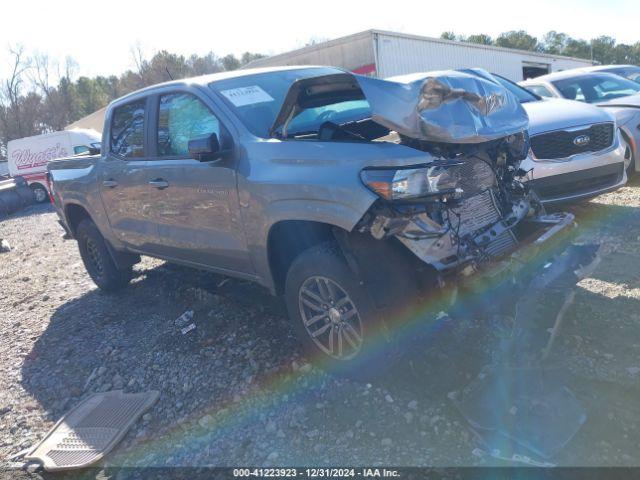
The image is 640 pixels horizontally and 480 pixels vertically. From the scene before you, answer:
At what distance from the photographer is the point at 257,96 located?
12.7ft

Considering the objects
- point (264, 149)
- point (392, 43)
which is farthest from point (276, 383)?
point (392, 43)

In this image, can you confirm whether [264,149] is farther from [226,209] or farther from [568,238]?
[568,238]

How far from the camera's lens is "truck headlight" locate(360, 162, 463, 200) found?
270 centimetres

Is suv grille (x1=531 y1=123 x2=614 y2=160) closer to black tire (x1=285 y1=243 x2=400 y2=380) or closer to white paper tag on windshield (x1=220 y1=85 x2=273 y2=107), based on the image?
white paper tag on windshield (x1=220 y1=85 x2=273 y2=107)

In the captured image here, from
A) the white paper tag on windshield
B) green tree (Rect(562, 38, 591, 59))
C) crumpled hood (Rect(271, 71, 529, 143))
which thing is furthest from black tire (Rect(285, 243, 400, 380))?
green tree (Rect(562, 38, 591, 59))

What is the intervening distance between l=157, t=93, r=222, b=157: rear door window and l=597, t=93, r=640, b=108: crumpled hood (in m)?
6.08

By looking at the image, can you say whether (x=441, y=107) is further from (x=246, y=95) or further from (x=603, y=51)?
(x=603, y=51)

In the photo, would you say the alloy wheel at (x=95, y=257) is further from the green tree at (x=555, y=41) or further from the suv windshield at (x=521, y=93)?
the green tree at (x=555, y=41)

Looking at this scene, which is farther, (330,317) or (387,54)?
(387,54)

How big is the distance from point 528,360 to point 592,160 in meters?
3.26

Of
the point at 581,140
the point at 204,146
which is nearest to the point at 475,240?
the point at 204,146

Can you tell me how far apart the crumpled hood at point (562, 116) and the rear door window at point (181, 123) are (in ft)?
11.0

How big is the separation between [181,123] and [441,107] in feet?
7.15

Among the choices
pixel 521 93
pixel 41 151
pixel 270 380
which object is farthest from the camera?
pixel 41 151
